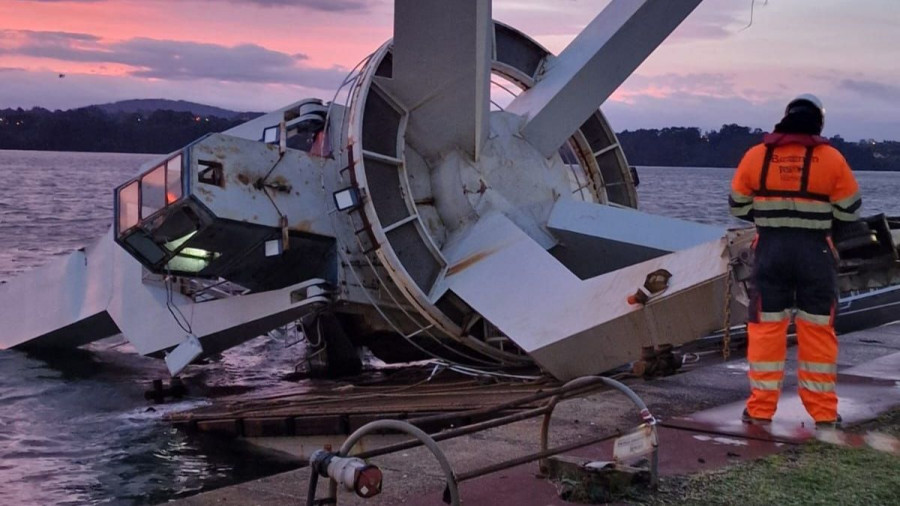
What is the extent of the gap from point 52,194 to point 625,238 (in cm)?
6608

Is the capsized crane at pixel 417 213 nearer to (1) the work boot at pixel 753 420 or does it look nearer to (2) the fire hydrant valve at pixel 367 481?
(1) the work boot at pixel 753 420

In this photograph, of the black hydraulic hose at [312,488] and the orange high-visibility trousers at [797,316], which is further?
the orange high-visibility trousers at [797,316]

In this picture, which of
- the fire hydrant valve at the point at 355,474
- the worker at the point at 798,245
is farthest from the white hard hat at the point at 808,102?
the fire hydrant valve at the point at 355,474

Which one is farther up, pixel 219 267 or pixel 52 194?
pixel 52 194

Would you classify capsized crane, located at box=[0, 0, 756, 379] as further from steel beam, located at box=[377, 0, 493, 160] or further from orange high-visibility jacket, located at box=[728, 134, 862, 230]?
orange high-visibility jacket, located at box=[728, 134, 862, 230]

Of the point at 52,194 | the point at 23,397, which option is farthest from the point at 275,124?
the point at 52,194

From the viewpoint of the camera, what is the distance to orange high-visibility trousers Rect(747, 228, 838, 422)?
6566 mm

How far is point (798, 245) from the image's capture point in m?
6.60

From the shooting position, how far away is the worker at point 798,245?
6535 millimetres

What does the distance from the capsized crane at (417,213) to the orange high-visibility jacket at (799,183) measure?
307 cm

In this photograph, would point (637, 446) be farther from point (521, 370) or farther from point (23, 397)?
point (23, 397)

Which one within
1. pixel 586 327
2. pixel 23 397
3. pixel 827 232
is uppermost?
pixel 827 232

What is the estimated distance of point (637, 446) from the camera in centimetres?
531

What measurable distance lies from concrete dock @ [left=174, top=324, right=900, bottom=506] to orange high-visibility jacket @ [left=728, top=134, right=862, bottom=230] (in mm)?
1266
